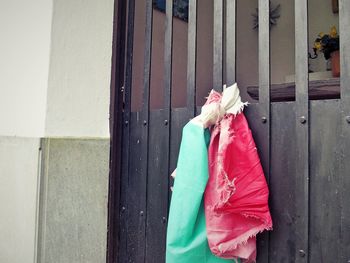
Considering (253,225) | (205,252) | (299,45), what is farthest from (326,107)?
(205,252)

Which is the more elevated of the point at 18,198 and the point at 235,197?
the point at 235,197

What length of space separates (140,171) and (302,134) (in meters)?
0.77

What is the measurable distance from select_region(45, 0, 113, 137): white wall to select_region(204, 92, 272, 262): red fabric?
0.77 metres

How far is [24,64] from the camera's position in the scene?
6.02ft

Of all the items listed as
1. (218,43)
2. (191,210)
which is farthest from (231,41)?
(191,210)

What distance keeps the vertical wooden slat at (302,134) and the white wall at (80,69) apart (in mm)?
936

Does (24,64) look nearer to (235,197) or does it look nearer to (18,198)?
(18,198)

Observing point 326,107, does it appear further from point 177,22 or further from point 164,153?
point 177,22

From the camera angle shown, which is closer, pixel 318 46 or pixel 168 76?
pixel 168 76

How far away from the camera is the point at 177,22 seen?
2051 millimetres

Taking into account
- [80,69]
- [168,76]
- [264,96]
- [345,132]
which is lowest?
[345,132]

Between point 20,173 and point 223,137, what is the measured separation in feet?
4.13

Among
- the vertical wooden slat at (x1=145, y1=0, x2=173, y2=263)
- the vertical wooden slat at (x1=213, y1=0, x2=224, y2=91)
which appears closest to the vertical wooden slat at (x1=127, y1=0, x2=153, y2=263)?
the vertical wooden slat at (x1=145, y1=0, x2=173, y2=263)

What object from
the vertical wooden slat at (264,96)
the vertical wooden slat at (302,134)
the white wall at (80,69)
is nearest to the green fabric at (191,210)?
the vertical wooden slat at (264,96)
